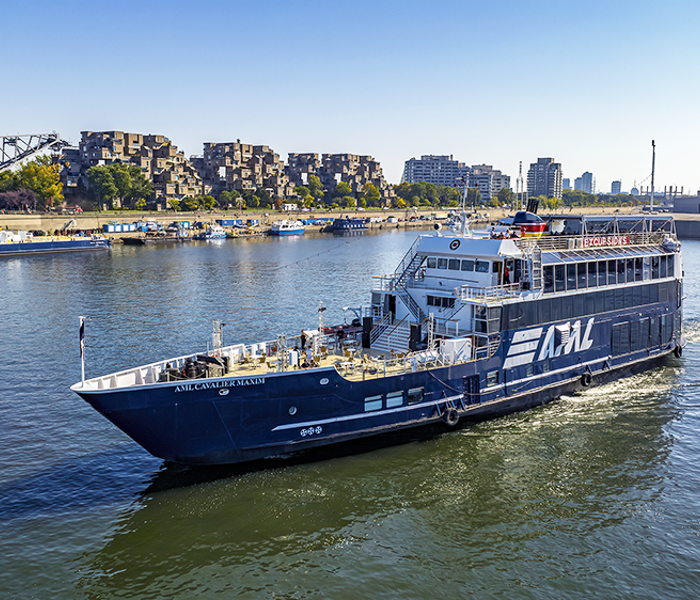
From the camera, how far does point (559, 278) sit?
104ft

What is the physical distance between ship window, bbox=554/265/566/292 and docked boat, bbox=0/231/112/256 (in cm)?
10116

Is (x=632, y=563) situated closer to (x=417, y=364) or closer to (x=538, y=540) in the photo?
(x=538, y=540)

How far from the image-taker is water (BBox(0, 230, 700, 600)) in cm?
1878

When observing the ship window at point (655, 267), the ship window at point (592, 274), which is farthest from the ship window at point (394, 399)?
the ship window at point (655, 267)

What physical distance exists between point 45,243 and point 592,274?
103 metres

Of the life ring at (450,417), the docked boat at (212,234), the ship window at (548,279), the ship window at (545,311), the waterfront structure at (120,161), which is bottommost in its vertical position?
the life ring at (450,417)

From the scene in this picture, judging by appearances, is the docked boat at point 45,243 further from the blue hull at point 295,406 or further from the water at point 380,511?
the blue hull at point 295,406

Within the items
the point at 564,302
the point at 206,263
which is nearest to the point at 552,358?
the point at 564,302

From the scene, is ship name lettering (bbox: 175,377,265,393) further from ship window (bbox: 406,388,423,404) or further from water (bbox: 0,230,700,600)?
ship window (bbox: 406,388,423,404)

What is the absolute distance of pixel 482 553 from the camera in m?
20.1

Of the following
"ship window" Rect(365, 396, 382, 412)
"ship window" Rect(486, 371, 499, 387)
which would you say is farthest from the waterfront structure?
"ship window" Rect(365, 396, 382, 412)

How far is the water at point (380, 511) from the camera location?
18781 millimetres

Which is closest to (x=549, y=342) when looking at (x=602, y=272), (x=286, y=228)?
(x=602, y=272)

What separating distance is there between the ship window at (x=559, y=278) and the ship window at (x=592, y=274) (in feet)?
7.66
